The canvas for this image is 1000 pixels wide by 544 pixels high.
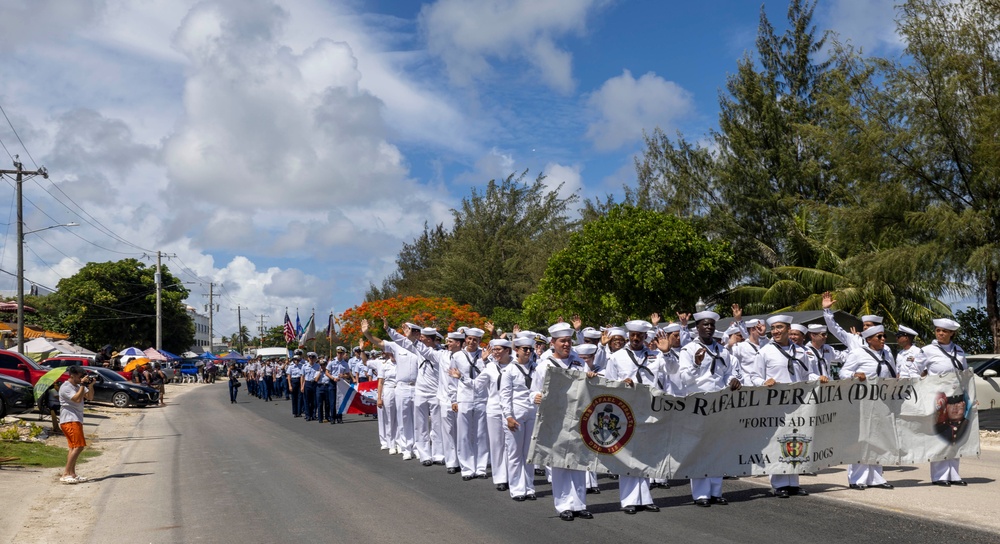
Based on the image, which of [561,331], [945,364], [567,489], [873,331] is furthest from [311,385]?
[945,364]

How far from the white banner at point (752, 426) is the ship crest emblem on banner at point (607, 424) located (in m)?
0.01

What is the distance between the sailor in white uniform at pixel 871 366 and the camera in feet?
34.0

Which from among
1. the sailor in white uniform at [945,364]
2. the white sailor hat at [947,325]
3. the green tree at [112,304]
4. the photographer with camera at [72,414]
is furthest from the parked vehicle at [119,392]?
the green tree at [112,304]

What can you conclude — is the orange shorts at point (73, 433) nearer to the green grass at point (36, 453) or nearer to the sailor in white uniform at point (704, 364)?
the green grass at point (36, 453)

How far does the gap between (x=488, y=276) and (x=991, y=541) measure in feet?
152

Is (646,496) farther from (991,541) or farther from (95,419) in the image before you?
(95,419)

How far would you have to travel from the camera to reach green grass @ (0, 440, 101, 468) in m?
15.0

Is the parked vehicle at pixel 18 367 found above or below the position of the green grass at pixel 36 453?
above

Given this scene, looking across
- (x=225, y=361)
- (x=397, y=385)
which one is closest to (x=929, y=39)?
(x=397, y=385)

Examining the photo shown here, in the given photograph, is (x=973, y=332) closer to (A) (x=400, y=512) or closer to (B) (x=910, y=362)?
(B) (x=910, y=362)

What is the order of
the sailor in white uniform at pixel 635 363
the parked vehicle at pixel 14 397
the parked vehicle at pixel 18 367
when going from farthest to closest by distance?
1. the parked vehicle at pixel 18 367
2. the parked vehicle at pixel 14 397
3. the sailor in white uniform at pixel 635 363

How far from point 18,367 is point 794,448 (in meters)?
24.2

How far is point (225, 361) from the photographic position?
373 feet

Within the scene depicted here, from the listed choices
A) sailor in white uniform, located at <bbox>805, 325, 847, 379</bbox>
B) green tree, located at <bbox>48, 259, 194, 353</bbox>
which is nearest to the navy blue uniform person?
sailor in white uniform, located at <bbox>805, 325, 847, 379</bbox>
